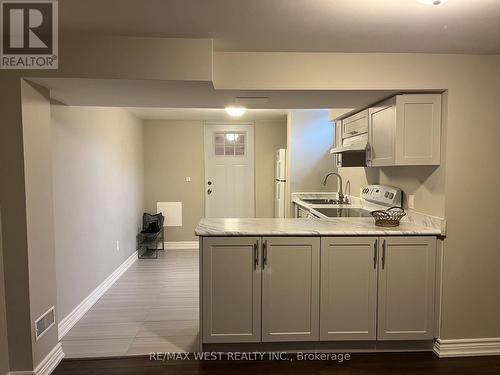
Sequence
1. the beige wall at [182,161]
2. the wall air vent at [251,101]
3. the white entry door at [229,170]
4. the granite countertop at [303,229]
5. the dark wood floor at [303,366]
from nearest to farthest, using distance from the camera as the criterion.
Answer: the dark wood floor at [303,366]
the granite countertop at [303,229]
the wall air vent at [251,101]
the beige wall at [182,161]
the white entry door at [229,170]

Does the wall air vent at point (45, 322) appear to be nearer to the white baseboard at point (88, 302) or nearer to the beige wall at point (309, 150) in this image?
the white baseboard at point (88, 302)

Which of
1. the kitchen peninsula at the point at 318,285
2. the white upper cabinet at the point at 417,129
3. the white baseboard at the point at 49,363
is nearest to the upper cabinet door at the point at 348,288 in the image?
the kitchen peninsula at the point at 318,285

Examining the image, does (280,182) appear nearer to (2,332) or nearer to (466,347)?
(466,347)

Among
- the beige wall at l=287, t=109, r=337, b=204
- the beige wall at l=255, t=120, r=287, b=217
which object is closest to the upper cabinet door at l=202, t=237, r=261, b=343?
the beige wall at l=287, t=109, r=337, b=204

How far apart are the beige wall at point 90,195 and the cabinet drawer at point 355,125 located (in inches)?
105

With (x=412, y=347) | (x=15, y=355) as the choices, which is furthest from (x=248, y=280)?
(x=15, y=355)

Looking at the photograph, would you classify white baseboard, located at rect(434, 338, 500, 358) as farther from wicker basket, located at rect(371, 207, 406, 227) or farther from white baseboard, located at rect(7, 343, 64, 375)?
white baseboard, located at rect(7, 343, 64, 375)

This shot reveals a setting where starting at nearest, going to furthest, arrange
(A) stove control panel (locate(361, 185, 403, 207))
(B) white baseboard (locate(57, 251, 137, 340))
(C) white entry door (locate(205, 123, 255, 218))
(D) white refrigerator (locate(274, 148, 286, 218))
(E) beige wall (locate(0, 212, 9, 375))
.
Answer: (E) beige wall (locate(0, 212, 9, 375)) → (B) white baseboard (locate(57, 251, 137, 340)) → (A) stove control panel (locate(361, 185, 403, 207)) → (D) white refrigerator (locate(274, 148, 286, 218)) → (C) white entry door (locate(205, 123, 255, 218))

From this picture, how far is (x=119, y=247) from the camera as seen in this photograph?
173 inches

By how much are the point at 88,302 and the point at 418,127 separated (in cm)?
342

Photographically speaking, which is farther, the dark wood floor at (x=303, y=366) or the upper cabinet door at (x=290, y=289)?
the upper cabinet door at (x=290, y=289)

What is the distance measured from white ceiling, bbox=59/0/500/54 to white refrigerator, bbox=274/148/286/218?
3.00 metres

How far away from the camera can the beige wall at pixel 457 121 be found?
2.32 metres

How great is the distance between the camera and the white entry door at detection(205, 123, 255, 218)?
5855 mm
